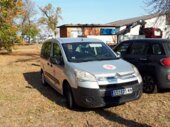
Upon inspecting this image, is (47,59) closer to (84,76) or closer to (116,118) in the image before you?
(84,76)

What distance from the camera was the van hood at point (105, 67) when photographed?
23.8ft

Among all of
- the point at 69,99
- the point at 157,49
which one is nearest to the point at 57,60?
the point at 69,99

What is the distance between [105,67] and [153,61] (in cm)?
200

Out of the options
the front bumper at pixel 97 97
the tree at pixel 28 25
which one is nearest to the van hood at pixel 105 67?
the front bumper at pixel 97 97

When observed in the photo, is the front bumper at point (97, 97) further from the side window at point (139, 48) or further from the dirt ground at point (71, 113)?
the side window at point (139, 48)

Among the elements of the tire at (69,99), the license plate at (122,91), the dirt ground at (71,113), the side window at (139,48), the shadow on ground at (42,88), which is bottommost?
the shadow on ground at (42,88)

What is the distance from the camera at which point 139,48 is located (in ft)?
31.3

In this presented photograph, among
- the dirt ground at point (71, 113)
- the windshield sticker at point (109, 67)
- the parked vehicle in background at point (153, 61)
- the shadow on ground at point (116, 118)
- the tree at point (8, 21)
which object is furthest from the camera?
the tree at point (8, 21)

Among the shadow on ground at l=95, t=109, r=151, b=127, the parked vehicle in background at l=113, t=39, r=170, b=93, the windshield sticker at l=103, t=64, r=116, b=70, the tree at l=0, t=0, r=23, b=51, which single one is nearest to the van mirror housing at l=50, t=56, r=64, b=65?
the windshield sticker at l=103, t=64, r=116, b=70

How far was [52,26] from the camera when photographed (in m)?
77.0

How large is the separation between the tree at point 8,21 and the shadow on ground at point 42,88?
16309mm

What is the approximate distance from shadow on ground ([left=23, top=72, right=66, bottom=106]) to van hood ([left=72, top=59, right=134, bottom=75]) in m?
1.33

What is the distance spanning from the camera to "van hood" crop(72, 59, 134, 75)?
725 cm

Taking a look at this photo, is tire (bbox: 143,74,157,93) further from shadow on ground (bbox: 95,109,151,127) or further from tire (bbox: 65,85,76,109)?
tire (bbox: 65,85,76,109)
